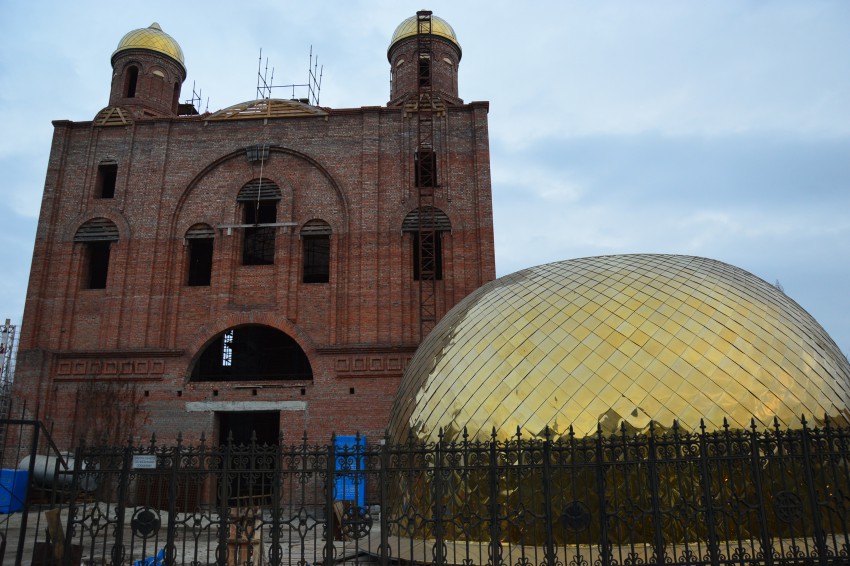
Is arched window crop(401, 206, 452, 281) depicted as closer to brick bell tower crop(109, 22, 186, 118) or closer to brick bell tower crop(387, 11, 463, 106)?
brick bell tower crop(387, 11, 463, 106)

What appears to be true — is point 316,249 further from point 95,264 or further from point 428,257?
point 95,264

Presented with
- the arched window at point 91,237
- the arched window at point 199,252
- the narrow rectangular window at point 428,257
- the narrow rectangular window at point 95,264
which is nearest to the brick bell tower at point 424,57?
the narrow rectangular window at point 428,257

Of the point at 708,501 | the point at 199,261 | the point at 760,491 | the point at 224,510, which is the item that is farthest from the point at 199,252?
the point at 760,491

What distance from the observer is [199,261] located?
21375mm

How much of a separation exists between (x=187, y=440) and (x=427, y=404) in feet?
37.1

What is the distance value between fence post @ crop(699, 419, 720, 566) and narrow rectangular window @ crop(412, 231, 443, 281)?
12250mm

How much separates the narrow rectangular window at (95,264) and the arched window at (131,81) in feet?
18.8

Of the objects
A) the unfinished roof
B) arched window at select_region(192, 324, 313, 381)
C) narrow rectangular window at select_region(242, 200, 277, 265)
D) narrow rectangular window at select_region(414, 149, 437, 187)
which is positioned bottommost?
arched window at select_region(192, 324, 313, 381)

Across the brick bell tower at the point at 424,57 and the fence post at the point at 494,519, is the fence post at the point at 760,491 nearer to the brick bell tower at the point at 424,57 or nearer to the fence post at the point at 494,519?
the fence post at the point at 494,519

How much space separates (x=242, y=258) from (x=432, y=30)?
35.3 ft

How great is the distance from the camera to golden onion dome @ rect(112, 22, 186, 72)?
22.2 m

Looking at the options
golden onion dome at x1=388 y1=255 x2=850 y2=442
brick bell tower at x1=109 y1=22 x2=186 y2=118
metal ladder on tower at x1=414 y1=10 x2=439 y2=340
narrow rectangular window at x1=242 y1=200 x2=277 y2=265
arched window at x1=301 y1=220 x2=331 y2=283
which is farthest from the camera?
brick bell tower at x1=109 y1=22 x2=186 y2=118

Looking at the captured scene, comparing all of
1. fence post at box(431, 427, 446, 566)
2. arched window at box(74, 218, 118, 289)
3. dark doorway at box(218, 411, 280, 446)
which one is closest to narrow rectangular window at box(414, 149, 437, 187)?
dark doorway at box(218, 411, 280, 446)

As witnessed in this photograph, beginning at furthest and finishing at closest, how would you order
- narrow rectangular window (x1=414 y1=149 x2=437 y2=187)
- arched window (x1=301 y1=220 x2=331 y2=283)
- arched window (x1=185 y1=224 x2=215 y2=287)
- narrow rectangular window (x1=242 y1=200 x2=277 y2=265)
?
narrow rectangular window (x1=242 y1=200 x2=277 y2=265), arched window (x1=185 y1=224 x2=215 y2=287), narrow rectangular window (x1=414 y1=149 x2=437 y2=187), arched window (x1=301 y1=220 x2=331 y2=283)
